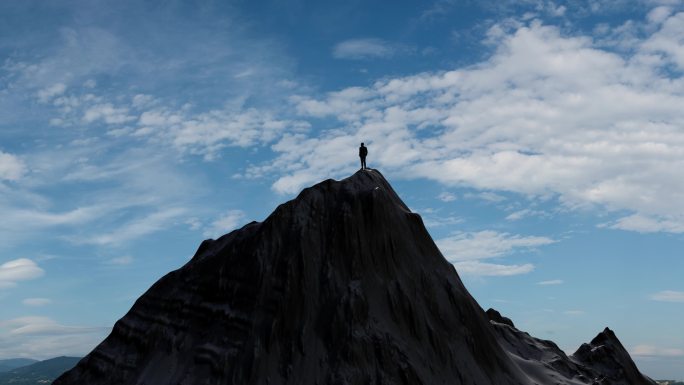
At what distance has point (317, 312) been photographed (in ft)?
145

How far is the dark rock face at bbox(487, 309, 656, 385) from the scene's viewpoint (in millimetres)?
56688

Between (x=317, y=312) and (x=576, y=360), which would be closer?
(x=317, y=312)

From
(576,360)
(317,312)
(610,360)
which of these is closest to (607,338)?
(610,360)

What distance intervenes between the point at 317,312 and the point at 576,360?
31942 mm

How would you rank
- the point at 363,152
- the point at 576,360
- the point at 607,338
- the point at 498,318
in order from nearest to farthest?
the point at 363,152, the point at 576,360, the point at 607,338, the point at 498,318

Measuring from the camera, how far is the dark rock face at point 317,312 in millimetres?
42438

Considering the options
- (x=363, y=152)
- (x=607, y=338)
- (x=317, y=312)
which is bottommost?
(x=317, y=312)

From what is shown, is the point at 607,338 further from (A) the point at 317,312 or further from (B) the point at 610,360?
(A) the point at 317,312

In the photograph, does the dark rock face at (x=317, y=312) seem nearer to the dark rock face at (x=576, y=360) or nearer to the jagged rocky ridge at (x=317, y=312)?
the jagged rocky ridge at (x=317, y=312)

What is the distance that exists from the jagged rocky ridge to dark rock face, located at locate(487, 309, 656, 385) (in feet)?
22.8

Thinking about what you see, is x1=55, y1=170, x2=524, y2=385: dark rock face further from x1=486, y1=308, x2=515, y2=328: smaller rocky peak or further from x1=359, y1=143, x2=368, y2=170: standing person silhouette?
x1=486, y1=308, x2=515, y2=328: smaller rocky peak

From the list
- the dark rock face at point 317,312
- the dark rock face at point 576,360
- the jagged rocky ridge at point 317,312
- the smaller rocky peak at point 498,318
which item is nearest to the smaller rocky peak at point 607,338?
the dark rock face at point 576,360

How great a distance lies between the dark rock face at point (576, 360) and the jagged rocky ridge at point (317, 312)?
6942 mm

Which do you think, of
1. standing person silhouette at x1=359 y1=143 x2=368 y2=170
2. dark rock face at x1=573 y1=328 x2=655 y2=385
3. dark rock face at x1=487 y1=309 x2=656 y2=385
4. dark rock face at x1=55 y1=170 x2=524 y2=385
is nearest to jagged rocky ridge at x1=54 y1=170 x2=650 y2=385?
dark rock face at x1=55 y1=170 x2=524 y2=385
